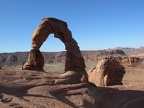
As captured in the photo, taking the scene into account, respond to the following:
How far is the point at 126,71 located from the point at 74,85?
20.9 metres

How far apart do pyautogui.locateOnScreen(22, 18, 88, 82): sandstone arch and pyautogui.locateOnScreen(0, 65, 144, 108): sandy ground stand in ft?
10.8

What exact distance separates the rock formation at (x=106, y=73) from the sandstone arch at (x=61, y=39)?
1067 cm

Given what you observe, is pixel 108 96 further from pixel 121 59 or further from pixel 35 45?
Answer: pixel 121 59

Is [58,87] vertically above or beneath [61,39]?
beneath

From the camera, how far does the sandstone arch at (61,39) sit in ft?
80.6

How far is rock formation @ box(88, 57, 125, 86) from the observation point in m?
35.0

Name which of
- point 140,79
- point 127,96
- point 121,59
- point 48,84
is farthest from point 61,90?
point 121,59

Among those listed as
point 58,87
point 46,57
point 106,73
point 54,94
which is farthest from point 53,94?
point 46,57

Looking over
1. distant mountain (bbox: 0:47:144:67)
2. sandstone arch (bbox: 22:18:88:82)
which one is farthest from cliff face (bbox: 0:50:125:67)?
sandstone arch (bbox: 22:18:88:82)

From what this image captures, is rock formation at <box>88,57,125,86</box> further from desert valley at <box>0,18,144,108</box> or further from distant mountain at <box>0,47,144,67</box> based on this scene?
distant mountain at <box>0,47,144,67</box>

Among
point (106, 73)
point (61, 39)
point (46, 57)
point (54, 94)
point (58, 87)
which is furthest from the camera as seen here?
point (46, 57)

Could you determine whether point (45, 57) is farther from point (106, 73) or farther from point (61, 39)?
point (61, 39)

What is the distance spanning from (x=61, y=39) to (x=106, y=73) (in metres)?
12.0

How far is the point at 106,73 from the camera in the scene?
35.4 metres
